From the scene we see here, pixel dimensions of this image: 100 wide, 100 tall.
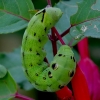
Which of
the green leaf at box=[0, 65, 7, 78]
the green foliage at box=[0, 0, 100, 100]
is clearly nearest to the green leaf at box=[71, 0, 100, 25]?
the green foliage at box=[0, 0, 100, 100]

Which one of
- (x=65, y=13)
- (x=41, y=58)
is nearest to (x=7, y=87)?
(x=41, y=58)

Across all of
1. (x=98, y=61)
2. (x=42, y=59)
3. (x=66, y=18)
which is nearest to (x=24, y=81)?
(x=66, y=18)

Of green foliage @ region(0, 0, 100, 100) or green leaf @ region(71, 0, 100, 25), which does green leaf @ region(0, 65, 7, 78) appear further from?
green leaf @ region(71, 0, 100, 25)

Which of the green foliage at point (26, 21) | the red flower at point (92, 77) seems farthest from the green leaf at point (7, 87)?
the red flower at point (92, 77)

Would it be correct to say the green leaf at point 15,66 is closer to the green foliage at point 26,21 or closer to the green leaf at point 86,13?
the green foliage at point 26,21

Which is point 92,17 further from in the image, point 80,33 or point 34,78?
point 34,78

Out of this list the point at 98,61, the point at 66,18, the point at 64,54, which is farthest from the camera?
the point at 98,61
